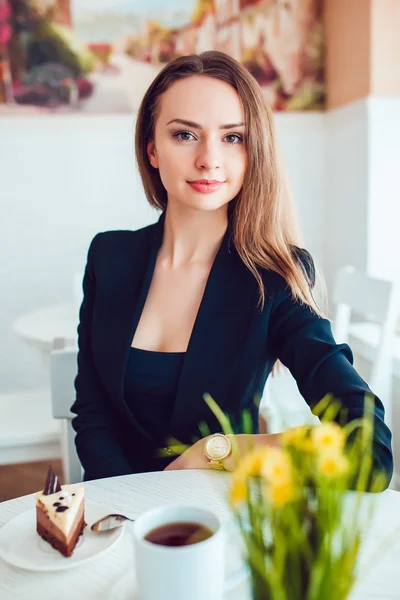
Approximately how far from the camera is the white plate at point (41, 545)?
0.71 metres

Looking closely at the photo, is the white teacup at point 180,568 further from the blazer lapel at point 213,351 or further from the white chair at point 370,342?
the white chair at point 370,342

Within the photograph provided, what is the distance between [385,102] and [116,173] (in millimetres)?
1369

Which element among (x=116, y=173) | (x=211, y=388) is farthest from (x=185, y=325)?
(x=116, y=173)

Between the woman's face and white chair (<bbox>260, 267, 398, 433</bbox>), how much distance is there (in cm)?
79

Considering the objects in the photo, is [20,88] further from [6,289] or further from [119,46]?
[6,289]

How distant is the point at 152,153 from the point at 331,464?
3.30 feet

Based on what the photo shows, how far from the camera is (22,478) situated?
8.62ft

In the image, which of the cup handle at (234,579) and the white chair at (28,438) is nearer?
the cup handle at (234,579)

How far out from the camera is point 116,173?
311 cm

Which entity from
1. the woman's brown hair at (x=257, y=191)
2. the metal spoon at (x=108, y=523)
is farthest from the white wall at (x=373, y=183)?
the metal spoon at (x=108, y=523)

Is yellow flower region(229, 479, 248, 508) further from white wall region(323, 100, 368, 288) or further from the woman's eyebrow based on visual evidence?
white wall region(323, 100, 368, 288)

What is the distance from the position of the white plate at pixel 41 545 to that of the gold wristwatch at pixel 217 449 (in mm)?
198

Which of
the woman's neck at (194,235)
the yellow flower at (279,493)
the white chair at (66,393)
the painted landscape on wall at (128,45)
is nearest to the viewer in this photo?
the yellow flower at (279,493)

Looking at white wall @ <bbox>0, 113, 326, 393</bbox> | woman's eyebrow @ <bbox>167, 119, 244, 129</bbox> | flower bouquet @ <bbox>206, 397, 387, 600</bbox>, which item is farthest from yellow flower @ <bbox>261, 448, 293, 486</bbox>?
white wall @ <bbox>0, 113, 326, 393</bbox>
